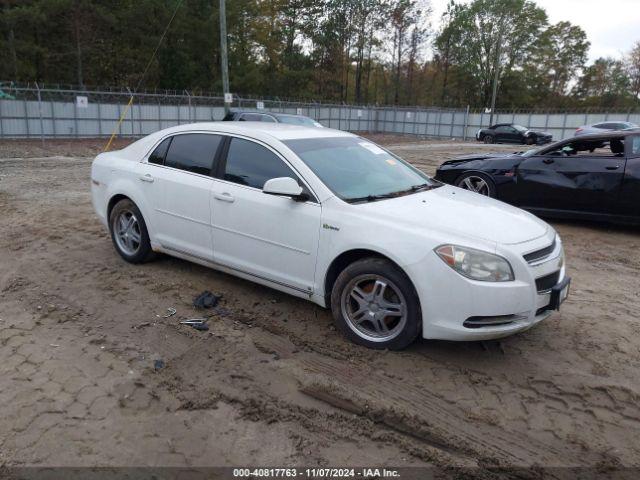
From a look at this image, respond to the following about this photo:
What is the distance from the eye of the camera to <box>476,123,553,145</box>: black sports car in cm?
3262

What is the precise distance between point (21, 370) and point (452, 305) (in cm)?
296

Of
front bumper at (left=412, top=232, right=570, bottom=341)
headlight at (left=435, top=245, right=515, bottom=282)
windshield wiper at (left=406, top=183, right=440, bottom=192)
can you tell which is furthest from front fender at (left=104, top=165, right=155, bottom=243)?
headlight at (left=435, top=245, right=515, bottom=282)

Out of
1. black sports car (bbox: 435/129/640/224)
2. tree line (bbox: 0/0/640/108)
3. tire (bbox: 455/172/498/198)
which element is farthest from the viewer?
tree line (bbox: 0/0/640/108)

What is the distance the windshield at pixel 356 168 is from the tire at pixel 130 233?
202cm

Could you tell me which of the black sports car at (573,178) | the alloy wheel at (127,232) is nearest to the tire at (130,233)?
the alloy wheel at (127,232)

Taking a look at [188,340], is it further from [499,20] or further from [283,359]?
[499,20]

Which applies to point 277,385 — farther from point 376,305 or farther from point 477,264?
point 477,264

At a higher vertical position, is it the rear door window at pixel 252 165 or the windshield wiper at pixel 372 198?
the rear door window at pixel 252 165

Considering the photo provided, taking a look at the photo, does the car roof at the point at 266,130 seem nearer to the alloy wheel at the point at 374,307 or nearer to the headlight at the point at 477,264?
the alloy wheel at the point at 374,307

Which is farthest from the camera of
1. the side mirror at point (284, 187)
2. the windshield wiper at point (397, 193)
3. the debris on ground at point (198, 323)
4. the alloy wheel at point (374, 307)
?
the debris on ground at point (198, 323)

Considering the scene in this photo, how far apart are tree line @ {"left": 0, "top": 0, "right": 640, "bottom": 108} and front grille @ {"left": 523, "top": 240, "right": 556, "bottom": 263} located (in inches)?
1480

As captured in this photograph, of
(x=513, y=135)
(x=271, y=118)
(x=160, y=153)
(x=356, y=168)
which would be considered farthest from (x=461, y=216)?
(x=513, y=135)

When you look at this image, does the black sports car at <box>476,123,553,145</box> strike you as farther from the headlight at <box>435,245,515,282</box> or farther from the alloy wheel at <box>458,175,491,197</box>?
the headlight at <box>435,245,515,282</box>

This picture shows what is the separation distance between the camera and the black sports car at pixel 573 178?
7.54 m
